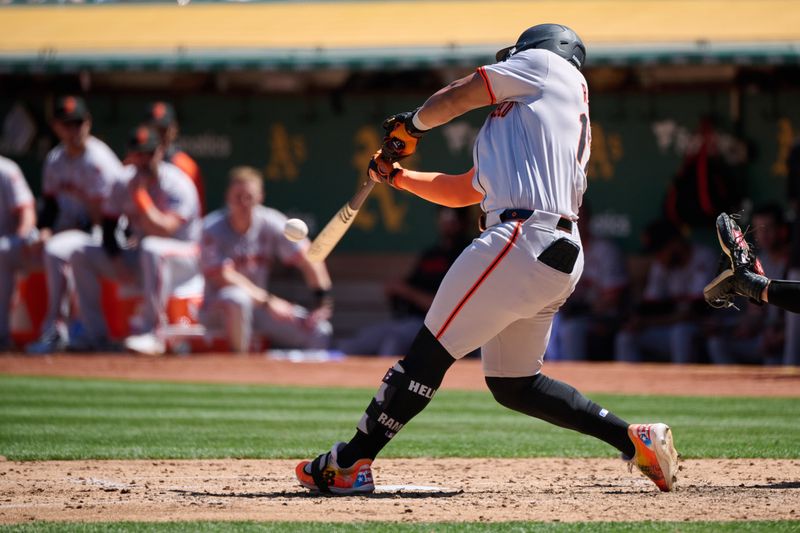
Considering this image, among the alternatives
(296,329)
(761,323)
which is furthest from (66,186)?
(761,323)

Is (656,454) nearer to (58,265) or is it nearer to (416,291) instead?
(416,291)

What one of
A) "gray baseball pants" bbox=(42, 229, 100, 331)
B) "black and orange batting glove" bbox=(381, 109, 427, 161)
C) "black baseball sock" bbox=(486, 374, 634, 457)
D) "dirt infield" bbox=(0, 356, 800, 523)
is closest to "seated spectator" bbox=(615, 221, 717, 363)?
"gray baseball pants" bbox=(42, 229, 100, 331)

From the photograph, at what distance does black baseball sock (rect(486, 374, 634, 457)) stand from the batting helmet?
3.69 ft

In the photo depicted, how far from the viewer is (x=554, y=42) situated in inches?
177

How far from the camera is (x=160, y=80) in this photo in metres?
13.7

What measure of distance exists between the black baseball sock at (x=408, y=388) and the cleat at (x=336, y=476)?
0.10 m

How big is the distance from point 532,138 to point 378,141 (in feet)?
29.8

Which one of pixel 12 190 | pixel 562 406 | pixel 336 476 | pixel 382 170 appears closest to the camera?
pixel 336 476

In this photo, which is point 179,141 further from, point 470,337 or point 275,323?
point 470,337

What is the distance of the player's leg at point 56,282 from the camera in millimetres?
11180

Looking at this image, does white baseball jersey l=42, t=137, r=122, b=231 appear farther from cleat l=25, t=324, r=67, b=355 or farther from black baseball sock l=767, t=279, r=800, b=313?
black baseball sock l=767, t=279, r=800, b=313

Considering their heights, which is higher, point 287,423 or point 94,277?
point 94,277

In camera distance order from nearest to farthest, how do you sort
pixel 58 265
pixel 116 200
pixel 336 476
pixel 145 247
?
pixel 336 476 < pixel 145 247 < pixel 116 200 < pixel 58 265

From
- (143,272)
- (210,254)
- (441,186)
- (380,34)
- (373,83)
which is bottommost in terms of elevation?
(143,272)
